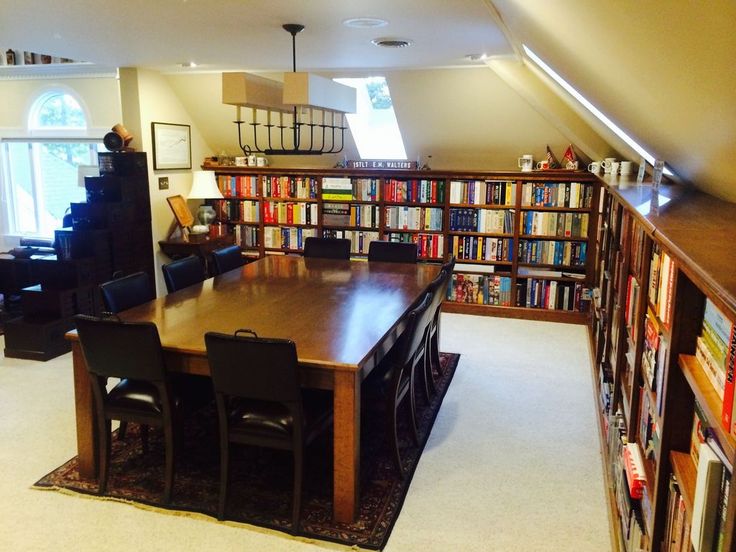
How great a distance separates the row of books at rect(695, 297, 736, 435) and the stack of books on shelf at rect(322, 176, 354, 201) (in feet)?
16.4

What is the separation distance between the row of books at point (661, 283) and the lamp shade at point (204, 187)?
4.83 metres

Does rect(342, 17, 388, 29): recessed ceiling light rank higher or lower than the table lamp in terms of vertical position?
higher

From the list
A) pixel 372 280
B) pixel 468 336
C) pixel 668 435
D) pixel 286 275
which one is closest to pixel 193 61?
pixel 286 275

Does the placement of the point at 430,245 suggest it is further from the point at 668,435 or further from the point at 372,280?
the point at 668,435

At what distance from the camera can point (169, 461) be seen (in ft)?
8.91

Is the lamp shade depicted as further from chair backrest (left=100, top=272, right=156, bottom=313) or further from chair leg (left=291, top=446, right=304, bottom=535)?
chair leg (left=291, top=446, right=304, bottom=535)

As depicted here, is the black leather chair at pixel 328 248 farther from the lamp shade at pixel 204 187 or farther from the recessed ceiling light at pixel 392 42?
the lamp shade at pixel 204 187

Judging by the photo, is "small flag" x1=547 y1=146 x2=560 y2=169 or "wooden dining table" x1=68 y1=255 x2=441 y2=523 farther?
"small flag" x1=547 y1=146 x2=560 y2=169

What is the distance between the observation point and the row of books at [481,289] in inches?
237

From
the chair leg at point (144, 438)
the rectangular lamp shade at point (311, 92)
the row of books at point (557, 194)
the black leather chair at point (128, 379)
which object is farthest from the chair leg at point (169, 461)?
the row of books at point (557, 194)

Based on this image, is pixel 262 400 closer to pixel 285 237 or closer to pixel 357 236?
pixel 357 236

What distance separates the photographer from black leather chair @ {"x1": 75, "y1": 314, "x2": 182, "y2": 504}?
256cm

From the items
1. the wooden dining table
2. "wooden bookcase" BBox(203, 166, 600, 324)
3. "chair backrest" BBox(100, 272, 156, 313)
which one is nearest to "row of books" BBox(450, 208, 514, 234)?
"wooden bookcase" BBox(203, 166, 600, 324)

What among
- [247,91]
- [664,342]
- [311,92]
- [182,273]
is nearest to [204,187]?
[182,273]
